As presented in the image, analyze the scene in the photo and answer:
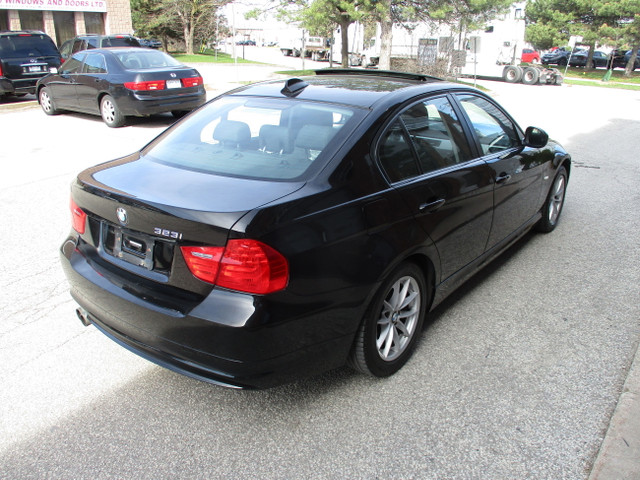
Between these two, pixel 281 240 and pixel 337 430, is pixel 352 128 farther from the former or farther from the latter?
pixel 337 430

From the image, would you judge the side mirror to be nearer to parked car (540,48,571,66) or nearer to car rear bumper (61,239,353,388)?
car rear bumper (61,239,353,388)

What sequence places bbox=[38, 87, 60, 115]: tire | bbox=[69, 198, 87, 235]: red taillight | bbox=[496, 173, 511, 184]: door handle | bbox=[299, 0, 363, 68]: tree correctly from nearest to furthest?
bbox=[69, 198, 87, 235]: red taillight
bbox=[496, 173, 511, 184]: door handle
bbox=[38, 87, 60, 115]: tire
bbox=[299, 0, 363, 68]: tree

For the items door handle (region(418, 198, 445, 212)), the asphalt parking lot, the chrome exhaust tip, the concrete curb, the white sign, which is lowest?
the asphalt parking lot

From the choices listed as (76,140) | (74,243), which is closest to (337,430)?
(74,243)

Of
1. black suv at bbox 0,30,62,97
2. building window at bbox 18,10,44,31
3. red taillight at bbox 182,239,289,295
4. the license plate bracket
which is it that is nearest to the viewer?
red taillight at bbox 182,239,289,295

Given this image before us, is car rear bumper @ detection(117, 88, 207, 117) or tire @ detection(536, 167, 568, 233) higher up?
car rear bumper @ detection(117, 88, 207, 117)

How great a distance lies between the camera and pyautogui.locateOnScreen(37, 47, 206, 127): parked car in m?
11.1

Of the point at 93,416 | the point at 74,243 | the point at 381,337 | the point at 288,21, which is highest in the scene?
the point at 288,21

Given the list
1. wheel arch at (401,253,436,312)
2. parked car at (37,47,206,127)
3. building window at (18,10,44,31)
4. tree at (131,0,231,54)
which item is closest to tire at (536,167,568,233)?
wheel arch at (401,253,436,312)

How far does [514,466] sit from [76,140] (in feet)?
32.2

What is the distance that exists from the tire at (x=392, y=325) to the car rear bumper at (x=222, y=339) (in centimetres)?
15

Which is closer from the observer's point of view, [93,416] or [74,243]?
[93,416]

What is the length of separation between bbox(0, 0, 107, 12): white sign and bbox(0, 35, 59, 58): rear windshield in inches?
639

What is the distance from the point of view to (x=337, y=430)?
272 cm
